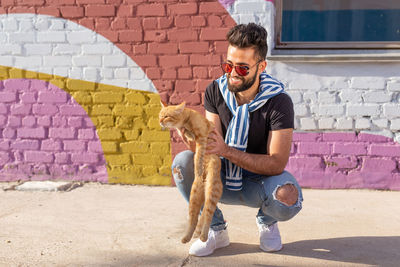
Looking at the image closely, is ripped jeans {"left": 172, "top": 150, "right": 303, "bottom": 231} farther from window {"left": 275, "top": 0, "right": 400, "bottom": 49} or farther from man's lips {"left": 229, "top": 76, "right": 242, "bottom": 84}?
window {"left": 275, "top": 0, "right": 400, "bottom": 49}

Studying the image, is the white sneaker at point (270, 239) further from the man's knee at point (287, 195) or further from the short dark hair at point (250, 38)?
the short dark hair at point (250, 38)

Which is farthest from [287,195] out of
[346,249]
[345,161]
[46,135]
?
[46,135]

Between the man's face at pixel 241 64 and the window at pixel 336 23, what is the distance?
1833 mm

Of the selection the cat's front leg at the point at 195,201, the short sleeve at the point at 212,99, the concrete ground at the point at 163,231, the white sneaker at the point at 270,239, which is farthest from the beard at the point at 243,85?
the concrete ground at the point at 163,231

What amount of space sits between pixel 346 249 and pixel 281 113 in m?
Answer: 0.91

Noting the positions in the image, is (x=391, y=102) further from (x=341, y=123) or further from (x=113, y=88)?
(x=113, y=88)

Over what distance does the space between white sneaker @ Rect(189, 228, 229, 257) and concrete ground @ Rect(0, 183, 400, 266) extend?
0.04 meters

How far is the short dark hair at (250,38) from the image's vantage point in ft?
6.93

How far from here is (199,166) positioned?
1946mm

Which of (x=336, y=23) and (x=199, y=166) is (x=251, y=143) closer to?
(x=199, y=166)

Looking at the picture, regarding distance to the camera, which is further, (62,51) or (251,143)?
(62,51)

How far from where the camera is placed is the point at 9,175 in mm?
4254

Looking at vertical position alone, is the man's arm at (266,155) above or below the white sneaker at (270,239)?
above

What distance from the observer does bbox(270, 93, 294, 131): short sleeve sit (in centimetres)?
219
